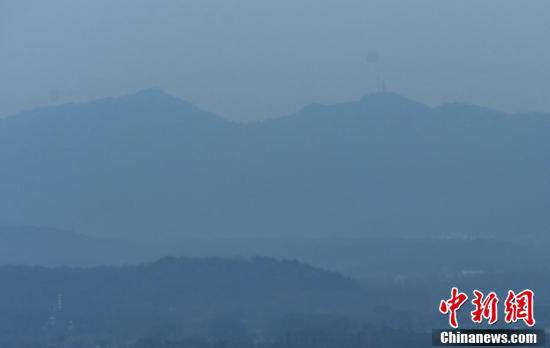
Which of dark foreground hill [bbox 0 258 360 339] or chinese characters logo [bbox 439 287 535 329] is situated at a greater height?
dark foreground hill [bbox 0 258 360 339]

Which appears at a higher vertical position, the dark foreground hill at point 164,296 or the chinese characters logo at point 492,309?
the dark foreground hill at point 164,296

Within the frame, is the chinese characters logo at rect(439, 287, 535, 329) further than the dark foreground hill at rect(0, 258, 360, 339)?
No

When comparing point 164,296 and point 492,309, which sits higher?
point 164,296

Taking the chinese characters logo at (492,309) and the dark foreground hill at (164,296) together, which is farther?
the dark foreground hill at (164,296)

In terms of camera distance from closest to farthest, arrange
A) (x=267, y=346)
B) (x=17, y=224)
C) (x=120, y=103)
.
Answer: (x=267, y=346) < (x=17, y=224) < (x=120, y=103)

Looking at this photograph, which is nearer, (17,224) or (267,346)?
(267,346)

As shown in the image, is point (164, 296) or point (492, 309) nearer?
point (492, 309)

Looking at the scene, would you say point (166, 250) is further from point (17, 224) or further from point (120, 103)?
point (120, 103)

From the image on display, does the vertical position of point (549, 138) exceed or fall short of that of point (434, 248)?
it exceeds it

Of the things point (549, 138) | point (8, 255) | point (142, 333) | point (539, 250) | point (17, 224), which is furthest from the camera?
point (549, 138)

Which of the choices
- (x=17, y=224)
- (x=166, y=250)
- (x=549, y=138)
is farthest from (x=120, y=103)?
(x=549, y=138)

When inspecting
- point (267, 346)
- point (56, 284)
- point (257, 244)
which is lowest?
point (267, 346)
